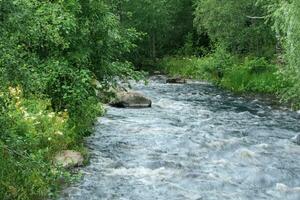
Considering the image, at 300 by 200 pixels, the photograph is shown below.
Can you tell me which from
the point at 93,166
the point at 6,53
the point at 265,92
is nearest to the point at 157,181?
the point at 93,166

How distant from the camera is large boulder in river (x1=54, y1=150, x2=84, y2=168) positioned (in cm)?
1358

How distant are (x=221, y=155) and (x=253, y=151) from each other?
122 centimetres

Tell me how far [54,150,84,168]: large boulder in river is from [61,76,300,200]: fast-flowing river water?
0.30 m

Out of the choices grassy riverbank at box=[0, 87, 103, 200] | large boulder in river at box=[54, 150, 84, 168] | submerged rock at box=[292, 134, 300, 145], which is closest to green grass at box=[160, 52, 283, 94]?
submerged rock at box=[292, 134, 300, 145]

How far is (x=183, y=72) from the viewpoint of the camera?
4506 centimetres

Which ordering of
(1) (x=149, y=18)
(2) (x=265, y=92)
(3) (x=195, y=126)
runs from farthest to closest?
(1) (x=149, y=18) < (2) (x=265, y=92) < (3) (x=195, y=126)

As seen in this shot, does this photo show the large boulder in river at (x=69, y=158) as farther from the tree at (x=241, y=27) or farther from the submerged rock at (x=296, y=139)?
the tree at (x=241, y=27)

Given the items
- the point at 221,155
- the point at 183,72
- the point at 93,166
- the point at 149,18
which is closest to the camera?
the point at 93,166

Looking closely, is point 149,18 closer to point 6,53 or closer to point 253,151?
point 253,151

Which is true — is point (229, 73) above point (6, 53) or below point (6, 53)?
below

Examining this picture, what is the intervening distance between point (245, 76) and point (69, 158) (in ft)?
72.3

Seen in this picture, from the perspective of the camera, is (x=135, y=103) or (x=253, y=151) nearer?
(x=253, y=151)

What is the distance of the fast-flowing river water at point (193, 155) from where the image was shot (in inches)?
490

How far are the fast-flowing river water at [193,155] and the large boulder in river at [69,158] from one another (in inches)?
11.8
